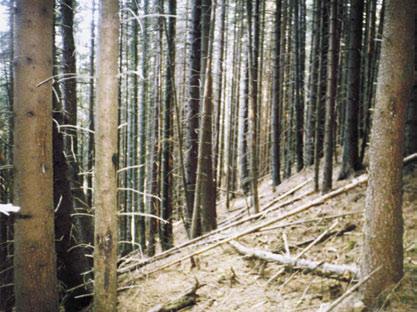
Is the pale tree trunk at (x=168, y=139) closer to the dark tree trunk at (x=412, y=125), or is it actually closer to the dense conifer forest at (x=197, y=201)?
the dense conifer forest at (x=197, y=201)

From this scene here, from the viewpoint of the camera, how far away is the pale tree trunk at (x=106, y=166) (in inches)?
137

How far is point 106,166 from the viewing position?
3.55 m

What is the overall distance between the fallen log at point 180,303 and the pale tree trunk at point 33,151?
1488mm

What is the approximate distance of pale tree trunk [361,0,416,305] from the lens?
10.8 ft

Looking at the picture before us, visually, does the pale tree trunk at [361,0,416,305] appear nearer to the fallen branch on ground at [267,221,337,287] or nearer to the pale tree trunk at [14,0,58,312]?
the fallen branch on ground at [267,221,337,287]

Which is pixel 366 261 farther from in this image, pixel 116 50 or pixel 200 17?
pixel 200 17

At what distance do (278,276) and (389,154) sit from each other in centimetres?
244

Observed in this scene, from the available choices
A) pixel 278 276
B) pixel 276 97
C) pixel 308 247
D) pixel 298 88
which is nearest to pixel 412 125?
pixel 308 247

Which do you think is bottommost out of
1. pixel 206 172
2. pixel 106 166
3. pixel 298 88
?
pixel 206 172

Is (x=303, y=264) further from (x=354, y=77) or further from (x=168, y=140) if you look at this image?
(x=168, y=140)

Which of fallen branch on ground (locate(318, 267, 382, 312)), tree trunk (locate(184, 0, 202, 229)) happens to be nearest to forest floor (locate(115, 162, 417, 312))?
fallen branch on ground (locate(318, 267, 382, 312))

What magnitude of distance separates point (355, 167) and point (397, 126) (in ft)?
13.7

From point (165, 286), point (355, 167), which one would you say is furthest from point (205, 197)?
point (355, 167)

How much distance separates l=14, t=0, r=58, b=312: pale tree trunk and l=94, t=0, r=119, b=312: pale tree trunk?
0.86 metres
